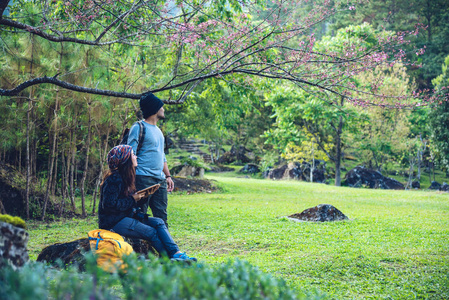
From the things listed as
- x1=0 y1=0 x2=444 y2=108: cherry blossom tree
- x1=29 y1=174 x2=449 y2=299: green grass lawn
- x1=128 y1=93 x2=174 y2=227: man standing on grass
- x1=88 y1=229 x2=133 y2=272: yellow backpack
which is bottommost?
x1=29 y1=174 x2=449 y2=299: green grass lawn

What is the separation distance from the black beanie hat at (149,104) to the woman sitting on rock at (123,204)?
100 centimetres

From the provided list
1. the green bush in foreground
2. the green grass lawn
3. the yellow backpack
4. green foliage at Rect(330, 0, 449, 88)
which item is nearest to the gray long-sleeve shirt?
the yellow backpack

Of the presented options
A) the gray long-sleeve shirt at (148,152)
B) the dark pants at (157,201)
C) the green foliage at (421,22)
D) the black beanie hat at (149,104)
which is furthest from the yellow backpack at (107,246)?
the green foliage at (421,22)

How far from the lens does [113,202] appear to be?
3.82 metres

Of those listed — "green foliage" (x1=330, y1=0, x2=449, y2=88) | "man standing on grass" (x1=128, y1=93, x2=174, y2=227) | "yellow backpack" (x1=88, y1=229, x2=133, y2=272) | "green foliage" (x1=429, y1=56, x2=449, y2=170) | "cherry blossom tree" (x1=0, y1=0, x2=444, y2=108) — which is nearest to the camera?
"yellow backpack" (x1=88, y1=229, x2=133, y2=272)

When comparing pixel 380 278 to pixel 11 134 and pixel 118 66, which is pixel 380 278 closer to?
pixel 118 66

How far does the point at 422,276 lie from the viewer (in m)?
4.43

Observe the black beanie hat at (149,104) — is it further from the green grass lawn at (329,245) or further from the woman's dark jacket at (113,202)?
the green grass lawn at (329,245)

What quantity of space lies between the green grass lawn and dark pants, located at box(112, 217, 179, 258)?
1.06 metres

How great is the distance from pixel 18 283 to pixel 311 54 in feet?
17.9

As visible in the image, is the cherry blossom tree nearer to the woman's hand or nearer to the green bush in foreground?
the woman's hand

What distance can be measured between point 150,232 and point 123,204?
44 centimetres

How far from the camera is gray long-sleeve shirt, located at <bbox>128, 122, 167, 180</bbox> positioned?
15.3 ft

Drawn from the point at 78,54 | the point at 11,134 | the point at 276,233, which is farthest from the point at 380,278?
the point at 11,134
